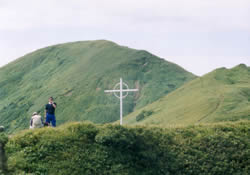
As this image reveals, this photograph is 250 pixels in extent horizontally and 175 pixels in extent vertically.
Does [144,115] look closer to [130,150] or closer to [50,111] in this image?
[50,111]

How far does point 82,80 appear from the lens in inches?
4134

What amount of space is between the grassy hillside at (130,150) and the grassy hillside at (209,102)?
48.7 feet

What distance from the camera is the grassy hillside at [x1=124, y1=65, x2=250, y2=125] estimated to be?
42.4m

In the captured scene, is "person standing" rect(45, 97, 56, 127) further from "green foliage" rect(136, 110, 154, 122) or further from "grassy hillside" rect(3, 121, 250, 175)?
"green foliage" rect(136, 110, 154, 122)

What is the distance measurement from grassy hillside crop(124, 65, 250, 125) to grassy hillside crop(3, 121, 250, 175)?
48.7 ft

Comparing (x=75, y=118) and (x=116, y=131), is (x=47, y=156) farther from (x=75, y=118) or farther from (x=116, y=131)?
(x=75, y=118)

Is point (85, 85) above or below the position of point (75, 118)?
above

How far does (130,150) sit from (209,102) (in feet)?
88.0

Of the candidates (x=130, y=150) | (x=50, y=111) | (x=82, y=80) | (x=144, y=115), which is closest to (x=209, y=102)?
(x=144, y=115)

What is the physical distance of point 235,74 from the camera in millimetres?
61500

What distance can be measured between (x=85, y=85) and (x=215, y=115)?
208 feet

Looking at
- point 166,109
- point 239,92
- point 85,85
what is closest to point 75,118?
point 85,85

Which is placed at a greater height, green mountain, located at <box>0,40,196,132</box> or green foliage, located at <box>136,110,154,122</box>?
green mountain, located at <box>0,40,196,132</box>

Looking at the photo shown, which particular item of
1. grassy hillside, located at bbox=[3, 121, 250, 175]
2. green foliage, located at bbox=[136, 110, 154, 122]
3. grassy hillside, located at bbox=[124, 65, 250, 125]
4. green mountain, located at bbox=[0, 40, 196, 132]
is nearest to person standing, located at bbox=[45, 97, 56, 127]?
grassy hillside, located at bbox=[3, 121, 250, 175]
